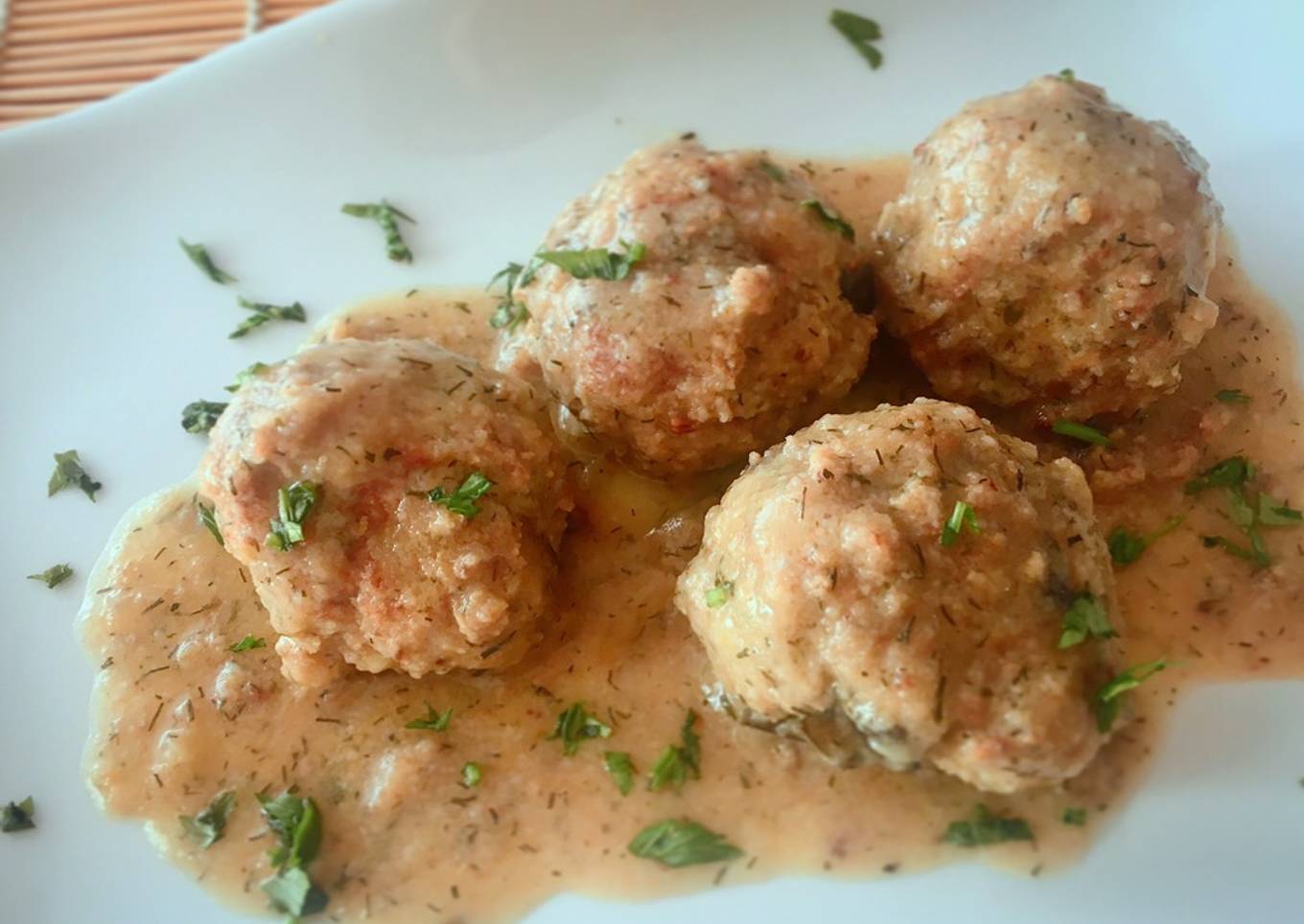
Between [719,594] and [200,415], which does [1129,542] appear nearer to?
[719,594]

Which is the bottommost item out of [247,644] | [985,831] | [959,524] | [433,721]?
[247,644]

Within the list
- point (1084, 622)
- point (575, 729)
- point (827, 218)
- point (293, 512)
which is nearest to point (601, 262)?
point (827, 218)

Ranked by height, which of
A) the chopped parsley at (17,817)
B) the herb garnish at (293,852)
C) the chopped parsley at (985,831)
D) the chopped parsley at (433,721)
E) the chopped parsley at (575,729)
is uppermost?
the chopped parsley at (985,831)

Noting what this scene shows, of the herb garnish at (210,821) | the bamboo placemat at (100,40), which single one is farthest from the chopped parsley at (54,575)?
the bamboo placemat at (100,40)

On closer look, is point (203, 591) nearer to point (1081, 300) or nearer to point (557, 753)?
point (557, 753)

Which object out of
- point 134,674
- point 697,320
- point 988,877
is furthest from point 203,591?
point 988,877

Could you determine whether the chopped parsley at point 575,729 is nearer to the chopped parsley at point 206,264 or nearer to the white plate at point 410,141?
the white plate at point 410,141
